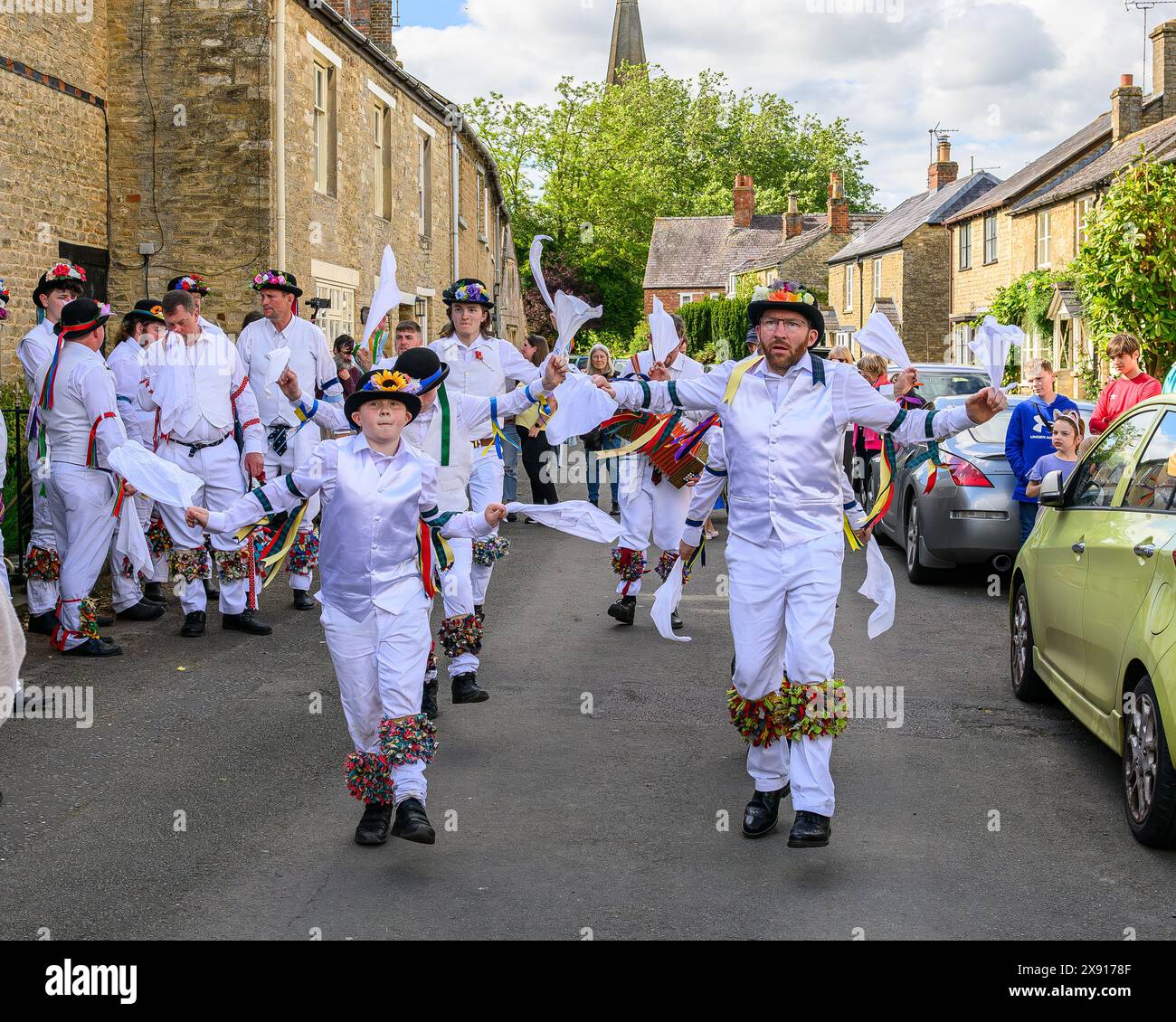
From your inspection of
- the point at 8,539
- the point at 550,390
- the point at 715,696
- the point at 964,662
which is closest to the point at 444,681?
the point at 715,696

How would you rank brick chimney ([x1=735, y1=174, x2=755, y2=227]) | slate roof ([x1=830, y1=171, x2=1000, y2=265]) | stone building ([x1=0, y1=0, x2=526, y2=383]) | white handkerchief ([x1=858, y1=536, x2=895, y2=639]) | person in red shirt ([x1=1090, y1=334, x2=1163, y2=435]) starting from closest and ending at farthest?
white handkerchief ([x1=858, y1=536, x2=895, y2=639]) < person in red shirt ([x1=1090, y1=334, x2=1163, y2=435]) < stone building ([x1=0, y1=0, x2=526, y2=383]) < slate roof ([x1=830, y1=171, x2=1000, y2=265]) < brick chimney ([x1=735, y1=174, x2=755, y2=227])

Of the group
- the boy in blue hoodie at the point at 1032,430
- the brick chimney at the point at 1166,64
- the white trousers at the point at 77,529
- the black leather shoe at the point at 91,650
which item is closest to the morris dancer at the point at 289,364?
the white trousers at the point at 77,529

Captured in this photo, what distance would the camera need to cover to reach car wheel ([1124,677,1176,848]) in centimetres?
516

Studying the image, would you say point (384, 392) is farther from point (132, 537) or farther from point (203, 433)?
point (132, 537)

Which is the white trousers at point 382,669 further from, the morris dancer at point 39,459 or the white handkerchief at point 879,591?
the morris dancer at point 39,459

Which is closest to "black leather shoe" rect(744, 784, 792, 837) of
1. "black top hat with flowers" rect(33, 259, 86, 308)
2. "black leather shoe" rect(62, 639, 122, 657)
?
"black leather shoe" rect(62, 639, 122, 657)

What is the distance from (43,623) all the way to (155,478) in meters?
4.50

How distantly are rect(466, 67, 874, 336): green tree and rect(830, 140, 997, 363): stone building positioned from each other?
14.1 meters

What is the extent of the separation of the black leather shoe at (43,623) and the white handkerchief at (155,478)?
4.26m

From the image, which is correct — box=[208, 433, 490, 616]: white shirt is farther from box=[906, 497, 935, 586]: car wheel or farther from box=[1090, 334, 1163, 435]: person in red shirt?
box=[906, 497, 935, 586]: car wheel

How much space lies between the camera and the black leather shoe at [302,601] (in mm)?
10648

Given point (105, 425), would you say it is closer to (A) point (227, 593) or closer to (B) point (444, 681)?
(A) point (227, 593)

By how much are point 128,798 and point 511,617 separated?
4.73 metres

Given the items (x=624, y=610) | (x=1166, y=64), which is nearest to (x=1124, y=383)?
(x=624, y=610)
